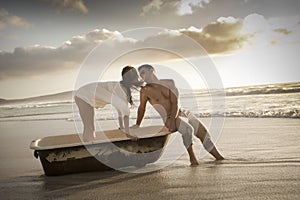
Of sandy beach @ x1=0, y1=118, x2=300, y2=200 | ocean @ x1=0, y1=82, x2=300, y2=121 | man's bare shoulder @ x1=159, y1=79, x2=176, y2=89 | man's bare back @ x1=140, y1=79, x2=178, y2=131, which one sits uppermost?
man's bare shoulder @ x1=159, y1=79, x2=176, y2=89

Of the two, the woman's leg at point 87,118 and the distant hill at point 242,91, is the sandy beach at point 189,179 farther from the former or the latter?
the distant hill at point 242,91

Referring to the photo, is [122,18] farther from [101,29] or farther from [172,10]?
[172,10]

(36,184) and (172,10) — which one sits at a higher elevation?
(172,10)

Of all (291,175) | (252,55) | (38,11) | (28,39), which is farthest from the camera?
(252,55)

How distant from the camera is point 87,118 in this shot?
3.92 meters

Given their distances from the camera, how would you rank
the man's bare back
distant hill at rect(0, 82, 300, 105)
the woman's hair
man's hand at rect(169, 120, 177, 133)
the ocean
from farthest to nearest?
1. distant hill at rect(0, 82, 300, 105)
2. the ocean
3. the man's bare back
4. man's hand at rect(169, 120, 177, 133)
5. the woman's hair

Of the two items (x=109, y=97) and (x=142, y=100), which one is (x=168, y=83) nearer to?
(x=142, y=100)

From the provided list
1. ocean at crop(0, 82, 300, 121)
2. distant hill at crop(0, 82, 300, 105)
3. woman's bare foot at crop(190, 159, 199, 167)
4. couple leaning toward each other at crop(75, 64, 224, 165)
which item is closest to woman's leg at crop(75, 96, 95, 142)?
couple leaning toward each other at crop(75, 64, 224, 165)

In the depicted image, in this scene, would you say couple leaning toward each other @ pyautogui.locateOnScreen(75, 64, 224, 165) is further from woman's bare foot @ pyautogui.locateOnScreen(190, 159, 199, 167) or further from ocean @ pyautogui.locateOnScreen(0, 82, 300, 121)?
ocean @ pyautogui.locateOnScreen(0, 82, 300, 121)

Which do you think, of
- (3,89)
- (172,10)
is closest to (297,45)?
(172,10)

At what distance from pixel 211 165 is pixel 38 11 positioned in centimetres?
1041

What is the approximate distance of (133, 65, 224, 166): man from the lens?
3717 millimetres

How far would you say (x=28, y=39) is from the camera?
13336mm

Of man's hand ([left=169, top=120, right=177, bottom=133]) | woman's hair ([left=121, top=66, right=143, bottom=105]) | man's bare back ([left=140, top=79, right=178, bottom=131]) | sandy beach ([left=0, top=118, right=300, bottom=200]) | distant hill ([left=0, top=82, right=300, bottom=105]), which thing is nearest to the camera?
sandy beach ([left=0, top=118, right=300, bottom=200])
